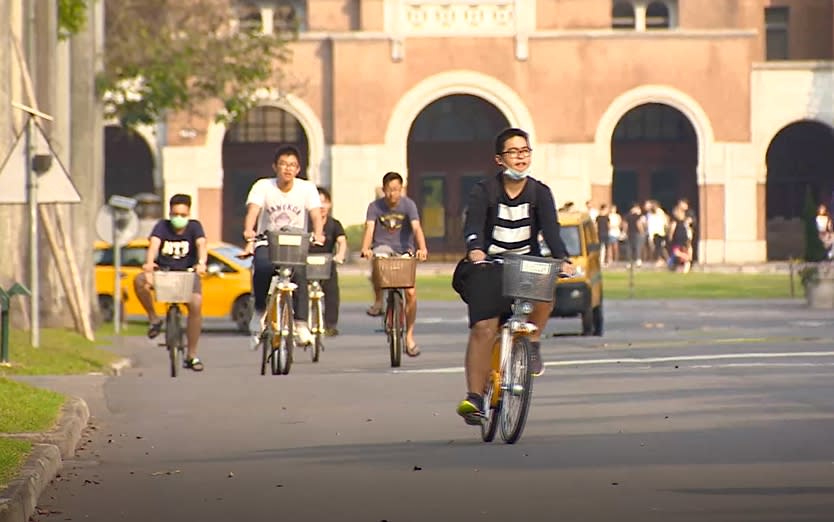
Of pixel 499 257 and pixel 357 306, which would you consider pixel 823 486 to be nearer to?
pixel 499 257

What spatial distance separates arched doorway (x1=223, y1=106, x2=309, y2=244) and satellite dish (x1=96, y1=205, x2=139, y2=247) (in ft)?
100

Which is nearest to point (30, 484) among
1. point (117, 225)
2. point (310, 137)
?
point (117, 225)

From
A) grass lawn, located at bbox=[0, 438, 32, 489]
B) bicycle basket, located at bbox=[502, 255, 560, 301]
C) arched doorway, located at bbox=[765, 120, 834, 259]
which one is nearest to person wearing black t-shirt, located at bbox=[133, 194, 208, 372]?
bicycle basket, located at bbox=[502, 255, 560, 301]

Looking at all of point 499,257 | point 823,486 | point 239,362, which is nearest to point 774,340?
point 239,362

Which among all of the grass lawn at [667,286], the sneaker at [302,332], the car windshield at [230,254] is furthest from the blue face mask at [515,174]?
the grass lawn at [667,286]

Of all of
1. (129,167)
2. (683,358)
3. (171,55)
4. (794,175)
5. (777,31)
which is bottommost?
(683,358)

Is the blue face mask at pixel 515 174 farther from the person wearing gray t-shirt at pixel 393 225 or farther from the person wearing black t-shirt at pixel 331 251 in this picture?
the person wearing black t-shirt at pixel 331 251

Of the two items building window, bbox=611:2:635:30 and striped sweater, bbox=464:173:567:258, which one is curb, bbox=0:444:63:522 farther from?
building window, bbox=611:2:635:30

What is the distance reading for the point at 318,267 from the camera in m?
20.5

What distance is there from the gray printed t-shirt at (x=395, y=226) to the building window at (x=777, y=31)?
45025mm

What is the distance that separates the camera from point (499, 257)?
43.0ft

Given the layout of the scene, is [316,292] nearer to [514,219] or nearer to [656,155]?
[514,219]

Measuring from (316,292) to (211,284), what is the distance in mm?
12206

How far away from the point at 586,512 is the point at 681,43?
49851 millimetres
